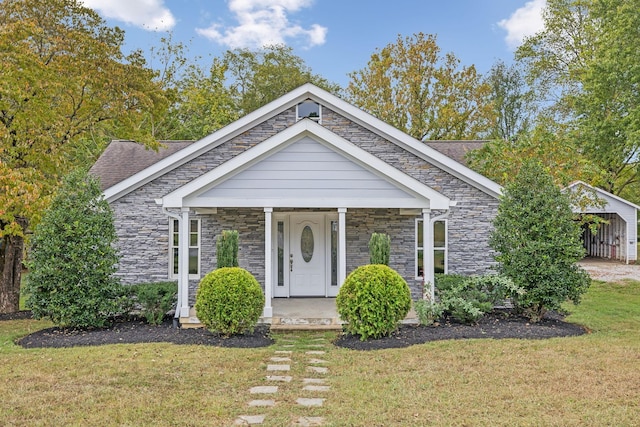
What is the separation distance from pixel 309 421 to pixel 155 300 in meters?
6.47

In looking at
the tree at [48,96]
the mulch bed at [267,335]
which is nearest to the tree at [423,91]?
the tree at [48,96]

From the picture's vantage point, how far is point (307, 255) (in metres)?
12.9

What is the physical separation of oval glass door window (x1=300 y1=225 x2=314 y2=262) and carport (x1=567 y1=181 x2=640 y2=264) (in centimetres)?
1440

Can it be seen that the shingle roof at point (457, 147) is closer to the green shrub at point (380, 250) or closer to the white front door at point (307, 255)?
the white front door at point (307, 255)

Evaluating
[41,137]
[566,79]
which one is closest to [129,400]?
[41,137]

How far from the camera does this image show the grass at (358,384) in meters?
5.17

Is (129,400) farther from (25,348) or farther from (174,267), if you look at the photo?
(174,267)

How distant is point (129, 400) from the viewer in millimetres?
5660

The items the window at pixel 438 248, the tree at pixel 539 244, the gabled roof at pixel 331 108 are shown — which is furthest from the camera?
the window at pixel 438 248

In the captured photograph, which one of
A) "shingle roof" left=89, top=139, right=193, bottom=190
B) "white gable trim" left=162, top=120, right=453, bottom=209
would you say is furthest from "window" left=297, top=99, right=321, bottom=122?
"shingle roof" left=89, top=139, right=193, bottom=190

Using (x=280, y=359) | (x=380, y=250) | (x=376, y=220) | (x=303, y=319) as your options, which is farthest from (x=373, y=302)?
(x=376, y=220)

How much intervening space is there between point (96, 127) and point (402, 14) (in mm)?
14117

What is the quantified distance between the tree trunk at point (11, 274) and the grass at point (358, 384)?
4.85m

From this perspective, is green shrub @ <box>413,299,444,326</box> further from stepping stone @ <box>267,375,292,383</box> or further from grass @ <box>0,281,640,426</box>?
stepping stone @ <box>267,375,292,383</box>
